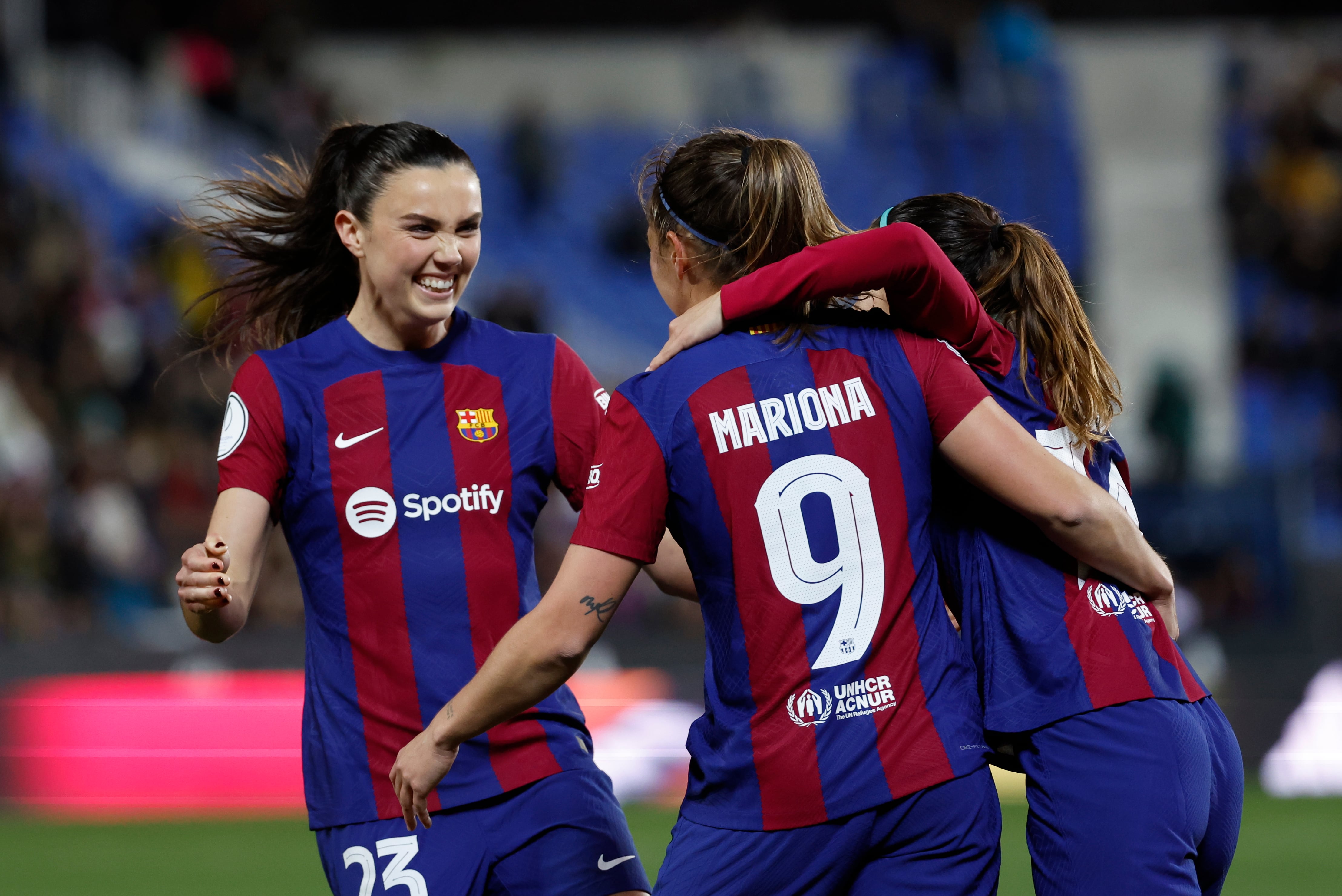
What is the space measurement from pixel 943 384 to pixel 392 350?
1.17 meters

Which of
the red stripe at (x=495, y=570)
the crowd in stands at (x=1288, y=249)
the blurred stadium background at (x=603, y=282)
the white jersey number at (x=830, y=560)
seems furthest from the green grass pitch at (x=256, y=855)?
the crowd in stands at (x=1288, y=249)

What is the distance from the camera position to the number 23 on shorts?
8.89ft

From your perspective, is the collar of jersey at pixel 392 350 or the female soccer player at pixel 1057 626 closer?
the female soccer player at pixel 1057 626

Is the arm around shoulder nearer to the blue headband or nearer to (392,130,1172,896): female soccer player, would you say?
(392,130,1172,896): female soccer player

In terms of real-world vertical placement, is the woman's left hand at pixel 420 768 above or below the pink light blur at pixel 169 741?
above

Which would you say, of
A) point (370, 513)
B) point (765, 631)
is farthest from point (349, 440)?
point (765, 631)

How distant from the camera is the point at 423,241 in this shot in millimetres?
2895

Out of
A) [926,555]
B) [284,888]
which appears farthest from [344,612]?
[284,888]

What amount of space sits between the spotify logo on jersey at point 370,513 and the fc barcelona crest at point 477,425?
8.0 inches

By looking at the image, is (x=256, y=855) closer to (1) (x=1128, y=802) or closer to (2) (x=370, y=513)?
(2) (x=370, y=513)

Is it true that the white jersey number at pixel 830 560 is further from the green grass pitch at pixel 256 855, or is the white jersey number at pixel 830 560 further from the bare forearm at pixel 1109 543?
the green grass pitch at pixel 256 855

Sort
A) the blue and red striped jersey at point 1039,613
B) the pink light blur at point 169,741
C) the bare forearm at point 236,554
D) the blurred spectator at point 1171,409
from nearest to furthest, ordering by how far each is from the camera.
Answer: the blue and red striped jersey at point 1039,613
the bare forearm at point 236,554
the pink light blur at point 169,741
the blurred spectator at point 1171,409

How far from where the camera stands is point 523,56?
1658 centimetres

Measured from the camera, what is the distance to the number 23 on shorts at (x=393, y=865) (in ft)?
8.89
